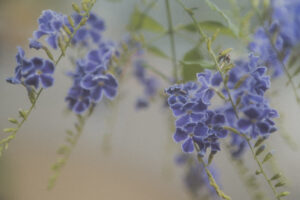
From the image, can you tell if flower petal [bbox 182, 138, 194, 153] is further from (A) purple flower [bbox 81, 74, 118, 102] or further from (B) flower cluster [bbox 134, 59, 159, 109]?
(B) flower cluster [bbox 134, 59, 159, 109]

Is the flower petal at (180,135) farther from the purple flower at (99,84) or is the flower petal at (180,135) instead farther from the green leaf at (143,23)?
the green leaf at (143,23)

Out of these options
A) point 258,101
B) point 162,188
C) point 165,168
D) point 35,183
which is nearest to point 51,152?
point 35,183

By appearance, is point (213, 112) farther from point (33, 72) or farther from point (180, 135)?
point (33, 72)

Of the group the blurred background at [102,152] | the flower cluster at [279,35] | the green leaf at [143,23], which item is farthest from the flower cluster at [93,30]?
the blurred background at [102,152]

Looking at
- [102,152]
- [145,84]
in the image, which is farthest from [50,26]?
[102,152]

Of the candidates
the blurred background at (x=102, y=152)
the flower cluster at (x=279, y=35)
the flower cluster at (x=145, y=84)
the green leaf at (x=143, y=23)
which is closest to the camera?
the flower cluster at (x=279, y=35)

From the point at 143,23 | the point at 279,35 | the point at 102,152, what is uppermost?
the point at 102,152

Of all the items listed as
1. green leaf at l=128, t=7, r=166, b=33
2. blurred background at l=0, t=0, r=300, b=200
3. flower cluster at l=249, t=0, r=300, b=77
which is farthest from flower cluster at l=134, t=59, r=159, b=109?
blurred background at l=0, t=0, r=300, b=200
